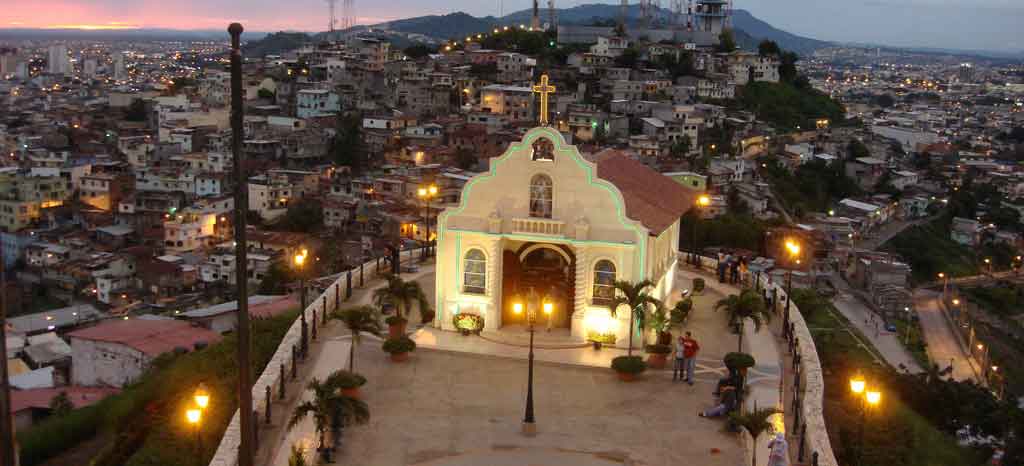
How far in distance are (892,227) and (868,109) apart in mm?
87849

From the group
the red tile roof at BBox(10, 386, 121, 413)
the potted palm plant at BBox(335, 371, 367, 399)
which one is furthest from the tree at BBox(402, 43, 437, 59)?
the potted palm plant at BBox(335, 371, 367, 399)

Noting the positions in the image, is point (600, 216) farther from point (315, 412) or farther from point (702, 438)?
point (315, 412)

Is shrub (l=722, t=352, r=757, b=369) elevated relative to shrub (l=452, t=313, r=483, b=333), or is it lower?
elevated

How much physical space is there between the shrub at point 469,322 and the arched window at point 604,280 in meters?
2.52

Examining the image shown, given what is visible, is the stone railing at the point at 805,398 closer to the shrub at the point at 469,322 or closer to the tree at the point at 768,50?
the shrub at the point at 469,322

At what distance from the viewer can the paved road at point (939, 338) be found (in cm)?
4956

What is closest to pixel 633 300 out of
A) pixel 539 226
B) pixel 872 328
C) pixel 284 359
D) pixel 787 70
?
pixel 539 226

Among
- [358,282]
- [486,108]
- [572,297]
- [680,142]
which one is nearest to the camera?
[572,297]

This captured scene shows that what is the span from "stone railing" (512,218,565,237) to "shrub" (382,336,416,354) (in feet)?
11.1

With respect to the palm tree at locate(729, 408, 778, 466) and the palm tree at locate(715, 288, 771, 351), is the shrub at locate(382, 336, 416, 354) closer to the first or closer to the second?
Result: the palm tree at locate(715, 288, 771, 351)

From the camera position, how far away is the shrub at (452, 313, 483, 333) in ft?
68.3

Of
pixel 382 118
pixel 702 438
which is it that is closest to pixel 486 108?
pixel 382 118

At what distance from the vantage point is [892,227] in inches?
2889

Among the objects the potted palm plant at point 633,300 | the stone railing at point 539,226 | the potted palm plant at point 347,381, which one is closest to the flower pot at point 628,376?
the potted palm plant at point 633,300
